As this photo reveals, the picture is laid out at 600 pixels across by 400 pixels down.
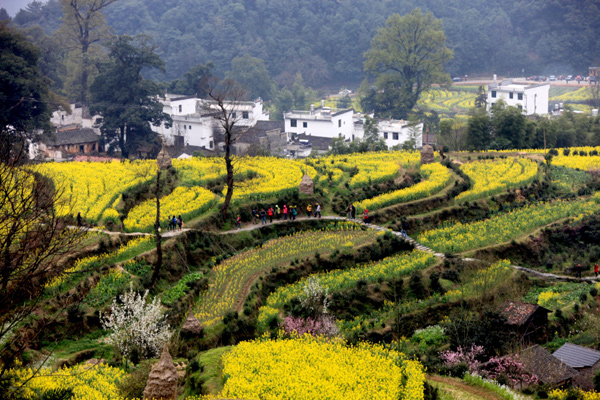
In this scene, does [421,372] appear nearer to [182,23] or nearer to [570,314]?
[570,314]

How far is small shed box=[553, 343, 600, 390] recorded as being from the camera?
29.3 m

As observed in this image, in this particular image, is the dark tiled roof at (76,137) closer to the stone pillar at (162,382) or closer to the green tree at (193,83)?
the green tree at (193,83)

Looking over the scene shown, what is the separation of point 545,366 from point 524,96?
81318mm

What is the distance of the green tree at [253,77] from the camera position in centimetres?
12744

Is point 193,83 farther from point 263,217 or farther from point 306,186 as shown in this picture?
point 263,217

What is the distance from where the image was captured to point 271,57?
145 metres

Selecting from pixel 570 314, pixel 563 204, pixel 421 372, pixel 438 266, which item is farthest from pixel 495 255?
pixel 421 372

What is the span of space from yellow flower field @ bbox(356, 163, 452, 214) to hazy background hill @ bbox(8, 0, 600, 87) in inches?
3447

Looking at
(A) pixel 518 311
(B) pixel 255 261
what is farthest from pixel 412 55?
(A) pixel 518 311

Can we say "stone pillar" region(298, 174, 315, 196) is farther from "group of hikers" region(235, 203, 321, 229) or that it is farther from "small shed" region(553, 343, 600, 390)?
"small shed" region(553, 343, 600, 390)

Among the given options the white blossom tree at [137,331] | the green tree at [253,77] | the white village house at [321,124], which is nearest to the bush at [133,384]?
the white blossom tree at [137,331]

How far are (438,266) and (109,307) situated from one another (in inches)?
743

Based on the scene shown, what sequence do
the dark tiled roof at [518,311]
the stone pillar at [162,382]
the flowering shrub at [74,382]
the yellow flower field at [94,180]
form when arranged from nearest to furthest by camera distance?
the flowering shrub at [74,382], the stone pillar at [162,382], the dark tiled roof at [518,311], the yellow flower field at [94,180]

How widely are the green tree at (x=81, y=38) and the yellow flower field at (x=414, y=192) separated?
2505 inches
